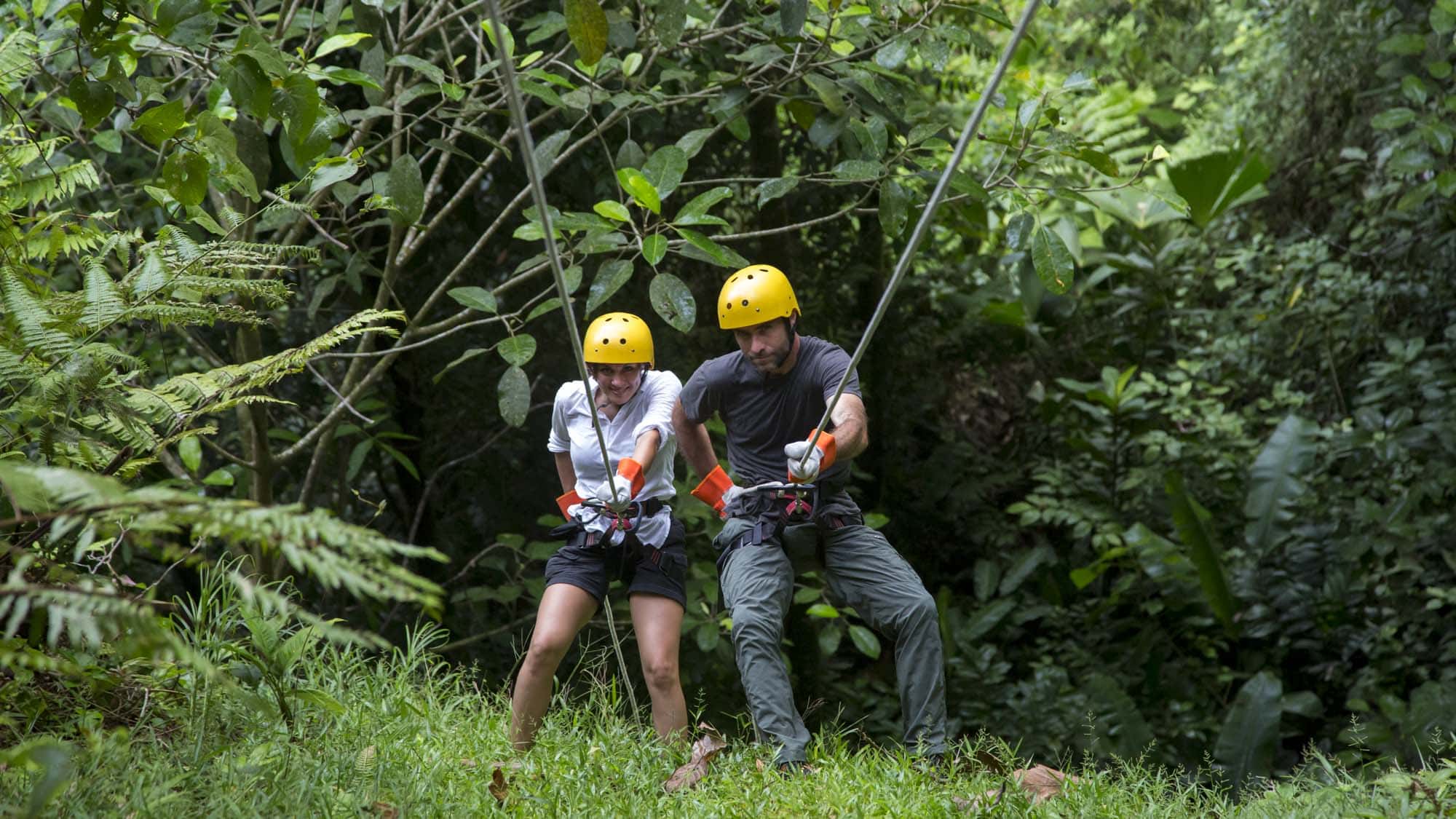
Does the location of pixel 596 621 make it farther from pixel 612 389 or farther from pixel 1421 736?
pixel 1421 736

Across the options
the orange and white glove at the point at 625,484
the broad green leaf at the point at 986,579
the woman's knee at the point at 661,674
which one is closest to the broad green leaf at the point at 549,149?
the orange and white glove at the point at 625,484

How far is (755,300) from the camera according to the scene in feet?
15.0

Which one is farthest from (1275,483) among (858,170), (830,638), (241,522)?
(241,522)

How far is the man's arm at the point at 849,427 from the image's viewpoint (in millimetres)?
4406

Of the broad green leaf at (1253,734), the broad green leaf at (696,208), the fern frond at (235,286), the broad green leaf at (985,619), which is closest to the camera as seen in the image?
the fern frond at (235,286)

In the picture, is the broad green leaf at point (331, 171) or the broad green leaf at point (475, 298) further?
the broad green leaf at point (475, 298)

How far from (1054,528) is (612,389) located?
658cm

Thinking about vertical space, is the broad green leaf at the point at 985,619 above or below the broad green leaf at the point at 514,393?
below

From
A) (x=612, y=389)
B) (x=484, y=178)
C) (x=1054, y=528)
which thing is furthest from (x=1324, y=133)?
(x=612, y=389)

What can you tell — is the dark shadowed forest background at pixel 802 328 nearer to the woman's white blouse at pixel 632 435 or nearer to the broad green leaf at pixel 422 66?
the broad green leaf at pixel 422 66

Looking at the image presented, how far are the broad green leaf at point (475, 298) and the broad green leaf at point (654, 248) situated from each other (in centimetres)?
93

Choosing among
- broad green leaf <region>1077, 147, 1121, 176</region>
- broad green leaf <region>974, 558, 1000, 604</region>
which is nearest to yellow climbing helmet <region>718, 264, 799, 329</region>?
broad green leaf <region>1077, 147, 1121, 176</region>

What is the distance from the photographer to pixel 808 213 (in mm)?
8336

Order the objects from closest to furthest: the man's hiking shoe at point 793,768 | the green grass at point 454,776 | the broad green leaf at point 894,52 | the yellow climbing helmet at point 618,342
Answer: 1. the green grass at point 454,776
2. the man's hiking shoe at point 793,768
3. the yellow climbing helmet at point 618,342
4. the broad green leaf at point 894,52
